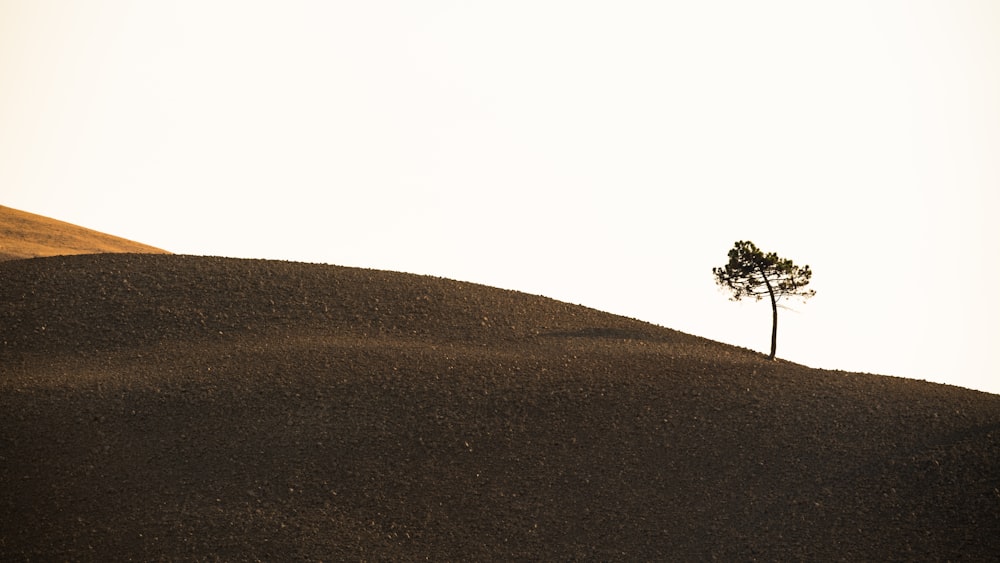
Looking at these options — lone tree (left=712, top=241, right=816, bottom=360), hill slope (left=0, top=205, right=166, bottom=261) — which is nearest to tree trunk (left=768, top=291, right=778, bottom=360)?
lone tree (left=712, top=241, right=816, bottom=360)

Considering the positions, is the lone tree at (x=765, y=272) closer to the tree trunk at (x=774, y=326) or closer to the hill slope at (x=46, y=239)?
the tree trunk at (x=774, y=326)

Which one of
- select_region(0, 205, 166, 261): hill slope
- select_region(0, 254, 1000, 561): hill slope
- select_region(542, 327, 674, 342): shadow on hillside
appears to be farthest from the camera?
select_region(0, 205, 166, 261): hill slope

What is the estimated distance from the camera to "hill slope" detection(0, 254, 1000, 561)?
21203 millimetres

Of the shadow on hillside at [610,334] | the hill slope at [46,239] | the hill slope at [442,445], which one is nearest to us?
the hill slope at [442,445]

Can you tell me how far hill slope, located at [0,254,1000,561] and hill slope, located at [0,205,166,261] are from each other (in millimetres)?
21978

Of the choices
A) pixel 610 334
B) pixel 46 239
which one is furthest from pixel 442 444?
pixel 46 239

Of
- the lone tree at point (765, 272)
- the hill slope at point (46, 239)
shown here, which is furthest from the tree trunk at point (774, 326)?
the hill slope at point (46, 239)

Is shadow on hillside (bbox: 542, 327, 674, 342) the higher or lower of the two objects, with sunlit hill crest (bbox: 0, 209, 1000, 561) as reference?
higher

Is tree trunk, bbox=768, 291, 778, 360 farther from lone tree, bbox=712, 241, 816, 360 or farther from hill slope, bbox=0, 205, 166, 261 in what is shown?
hill slope, bbox=0, 205, 166, 261

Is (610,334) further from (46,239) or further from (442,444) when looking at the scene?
(46,239)

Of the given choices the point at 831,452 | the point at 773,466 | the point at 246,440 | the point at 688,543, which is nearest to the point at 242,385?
the point at 246,440

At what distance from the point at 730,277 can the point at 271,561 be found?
84.2ft

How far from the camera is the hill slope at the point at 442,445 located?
21.2m

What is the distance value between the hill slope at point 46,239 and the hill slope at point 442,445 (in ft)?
72.1
